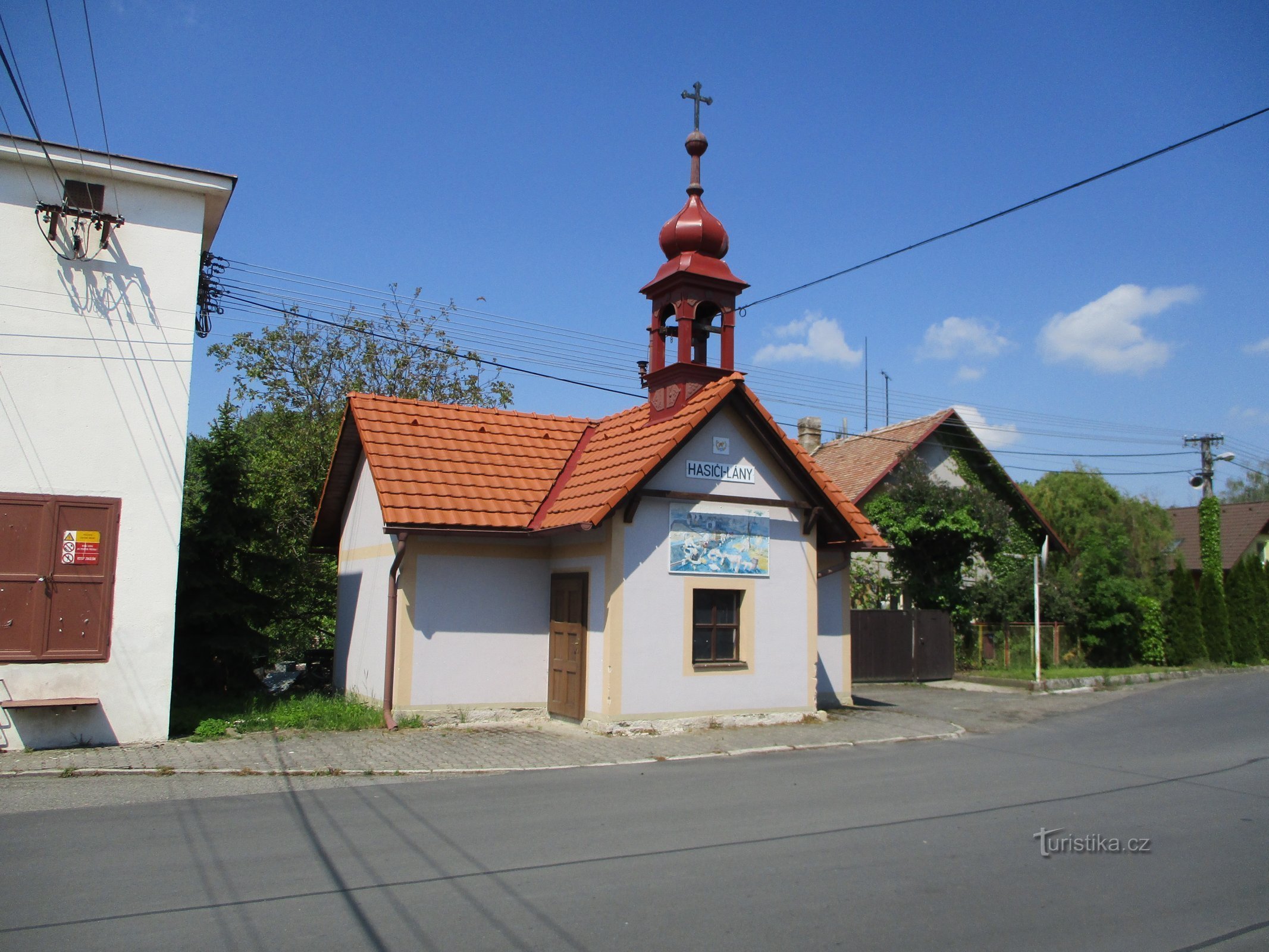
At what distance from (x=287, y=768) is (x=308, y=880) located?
185 inches

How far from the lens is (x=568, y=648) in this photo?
14891 millimetres

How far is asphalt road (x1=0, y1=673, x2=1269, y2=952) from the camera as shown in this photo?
5.66m

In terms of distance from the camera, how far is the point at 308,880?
663 cm

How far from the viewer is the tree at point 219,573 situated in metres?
16.4

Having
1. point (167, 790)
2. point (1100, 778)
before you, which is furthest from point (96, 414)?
point (1100, 778)

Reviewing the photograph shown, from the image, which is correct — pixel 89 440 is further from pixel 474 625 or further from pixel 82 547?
pixel 474 625

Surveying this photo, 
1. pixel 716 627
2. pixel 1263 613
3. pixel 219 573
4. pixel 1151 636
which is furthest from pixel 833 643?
pixel 1263 613

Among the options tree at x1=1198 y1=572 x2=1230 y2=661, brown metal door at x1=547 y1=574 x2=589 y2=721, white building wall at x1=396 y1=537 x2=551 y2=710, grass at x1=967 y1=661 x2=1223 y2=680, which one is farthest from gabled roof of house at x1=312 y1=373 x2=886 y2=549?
tree at x1=1198 y1=572 x2=1230 y2=661

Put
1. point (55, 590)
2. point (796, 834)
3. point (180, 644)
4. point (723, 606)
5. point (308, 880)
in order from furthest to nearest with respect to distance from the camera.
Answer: point (180, 644) → point (723, 606) → point (55, 590) → point (796, 834) → point (308, 880)

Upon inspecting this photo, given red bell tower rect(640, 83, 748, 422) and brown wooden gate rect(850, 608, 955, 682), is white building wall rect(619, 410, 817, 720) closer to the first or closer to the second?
red bell tower rect(640, 83, 748, 422)

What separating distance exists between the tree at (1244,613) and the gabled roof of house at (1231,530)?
880 centimetres

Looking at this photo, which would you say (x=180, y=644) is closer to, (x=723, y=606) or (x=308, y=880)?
(x=723, y=606)

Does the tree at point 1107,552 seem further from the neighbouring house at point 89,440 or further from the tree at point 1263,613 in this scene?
the neighbouring house at point 89,440

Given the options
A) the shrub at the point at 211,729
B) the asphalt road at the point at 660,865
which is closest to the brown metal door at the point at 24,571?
the shrub at the point at 211,729
